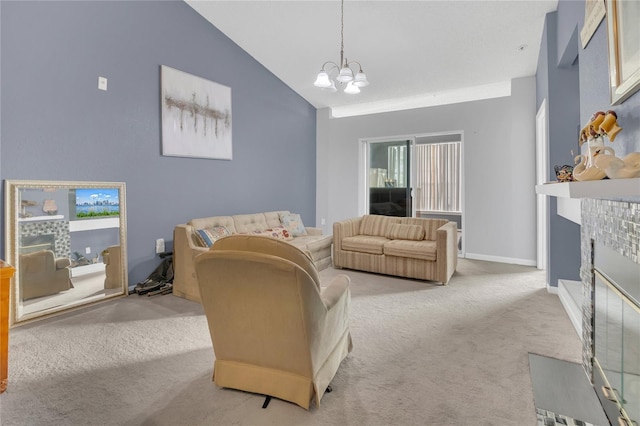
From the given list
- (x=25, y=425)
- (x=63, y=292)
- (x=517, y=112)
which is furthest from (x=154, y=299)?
(x=517, y=112)

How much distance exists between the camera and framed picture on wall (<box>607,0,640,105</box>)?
1435 millimetres

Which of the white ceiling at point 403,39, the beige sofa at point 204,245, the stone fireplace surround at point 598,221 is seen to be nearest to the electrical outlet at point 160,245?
the beige sofa at point 204,245

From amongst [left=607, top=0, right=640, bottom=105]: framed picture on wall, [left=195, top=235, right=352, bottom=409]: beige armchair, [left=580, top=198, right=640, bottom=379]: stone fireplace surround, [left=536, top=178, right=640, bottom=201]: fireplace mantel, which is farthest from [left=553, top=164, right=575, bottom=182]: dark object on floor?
[left=195, top=235, right=352, bottom=409]: beige armchair

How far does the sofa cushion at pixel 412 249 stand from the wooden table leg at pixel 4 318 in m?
3.55

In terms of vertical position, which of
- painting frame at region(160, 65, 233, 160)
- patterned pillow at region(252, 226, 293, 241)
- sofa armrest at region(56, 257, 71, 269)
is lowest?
sofa armrest at region(56, 257, 71, 269)

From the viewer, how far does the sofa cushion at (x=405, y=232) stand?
451 centimetres

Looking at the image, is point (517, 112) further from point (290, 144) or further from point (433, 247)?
point (290, 144)

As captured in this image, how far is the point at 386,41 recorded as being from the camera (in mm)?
4422

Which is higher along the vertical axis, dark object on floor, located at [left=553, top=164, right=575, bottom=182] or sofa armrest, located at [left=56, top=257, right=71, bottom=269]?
dark object on floor, located at [left=553, top=164, right=575, bottom=182]

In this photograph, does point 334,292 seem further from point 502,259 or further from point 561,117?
point 502,259

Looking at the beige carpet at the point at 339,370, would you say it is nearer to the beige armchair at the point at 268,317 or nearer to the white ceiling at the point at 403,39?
the beige armchair at the point at 268,317

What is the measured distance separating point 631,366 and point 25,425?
2.82 meters

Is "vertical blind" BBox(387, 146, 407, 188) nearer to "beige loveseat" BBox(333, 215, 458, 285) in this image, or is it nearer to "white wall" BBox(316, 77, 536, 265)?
"white wall" BBox(316, 77, 536, 265)

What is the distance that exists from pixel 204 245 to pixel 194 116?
68.3 inches
